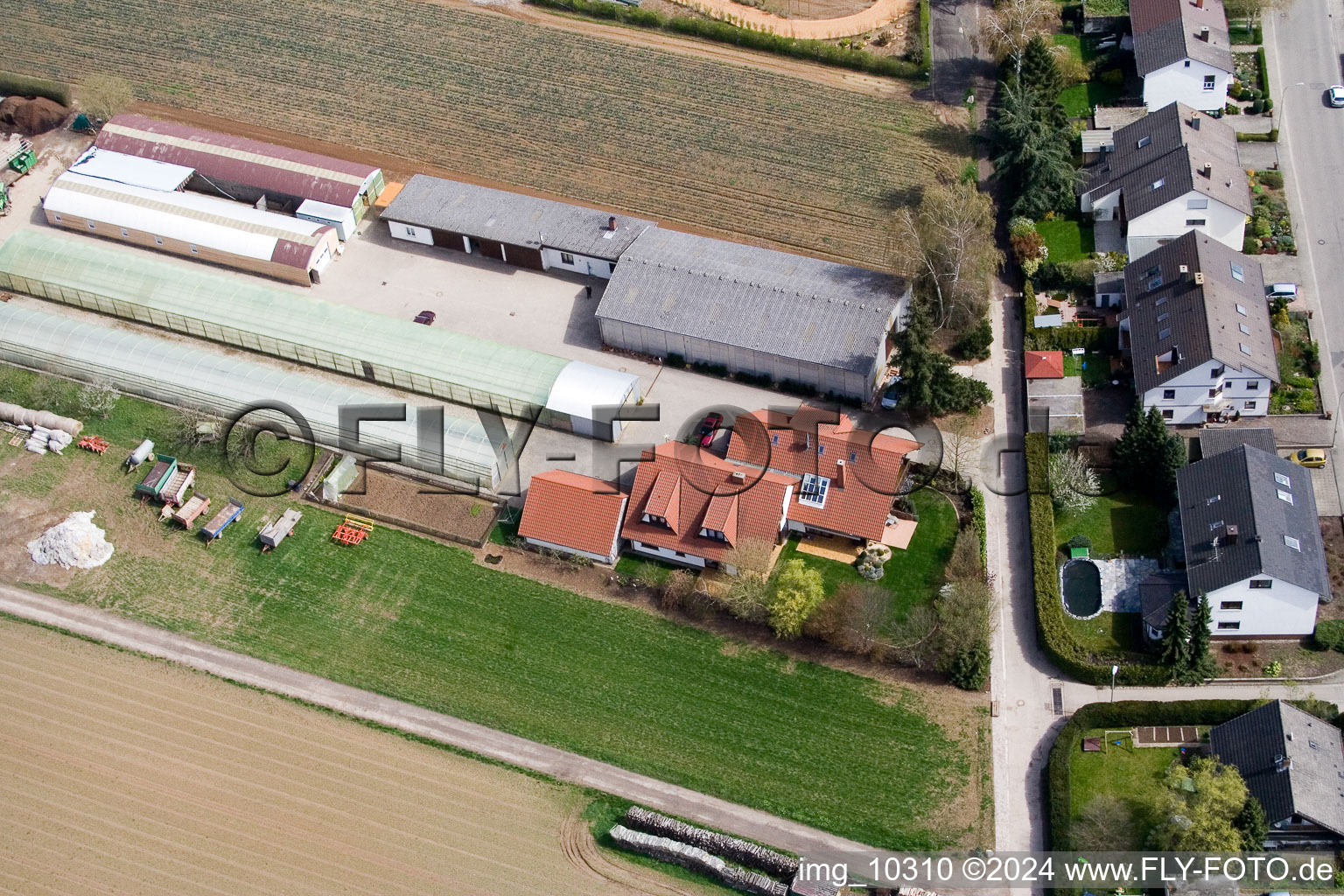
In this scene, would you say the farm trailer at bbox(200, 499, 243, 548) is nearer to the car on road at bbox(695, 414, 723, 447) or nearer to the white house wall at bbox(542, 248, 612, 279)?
the white house wall at bbox(542, 248, 612, 279)

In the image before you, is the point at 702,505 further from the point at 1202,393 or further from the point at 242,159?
the point at 242,159

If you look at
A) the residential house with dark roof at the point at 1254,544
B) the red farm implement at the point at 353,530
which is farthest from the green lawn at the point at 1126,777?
the red farm implement at the point at 353,530

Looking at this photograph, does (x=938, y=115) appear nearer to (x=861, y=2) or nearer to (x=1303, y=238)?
(x=861, y=2)

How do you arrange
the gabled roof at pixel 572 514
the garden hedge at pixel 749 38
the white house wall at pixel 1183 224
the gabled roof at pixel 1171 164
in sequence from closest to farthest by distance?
the gabled roof at pixel 572 514
the white house wall at pixel 1183 224
the gabled roof at pixel 1171 164
the garden hedge at pixel 749 38

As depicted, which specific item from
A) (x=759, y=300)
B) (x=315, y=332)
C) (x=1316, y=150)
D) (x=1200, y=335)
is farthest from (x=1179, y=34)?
(x=315, y=332)

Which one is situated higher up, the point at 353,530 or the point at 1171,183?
the point at 1171,183

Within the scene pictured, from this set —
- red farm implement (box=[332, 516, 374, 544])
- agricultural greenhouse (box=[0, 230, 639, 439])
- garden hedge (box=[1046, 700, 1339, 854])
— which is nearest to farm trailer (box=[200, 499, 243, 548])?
red farm implement (box=[332, 516, 374, 544])

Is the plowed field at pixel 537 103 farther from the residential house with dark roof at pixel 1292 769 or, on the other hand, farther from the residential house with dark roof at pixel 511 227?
the residential house with dark roof at pixel 1292 769
